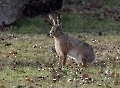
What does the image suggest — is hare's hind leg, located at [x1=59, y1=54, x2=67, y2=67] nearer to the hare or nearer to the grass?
the hare

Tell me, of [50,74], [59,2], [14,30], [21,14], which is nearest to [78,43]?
[50,74]

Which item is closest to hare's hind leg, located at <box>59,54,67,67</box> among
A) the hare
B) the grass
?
the hare

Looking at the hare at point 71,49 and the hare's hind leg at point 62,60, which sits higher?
the hare at point 71,49

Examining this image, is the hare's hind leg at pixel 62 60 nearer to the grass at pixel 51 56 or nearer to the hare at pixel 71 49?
the hare at pixel 71 49

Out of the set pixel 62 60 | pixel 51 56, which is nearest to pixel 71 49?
pixel 62 60

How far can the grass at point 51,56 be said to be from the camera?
933 cm

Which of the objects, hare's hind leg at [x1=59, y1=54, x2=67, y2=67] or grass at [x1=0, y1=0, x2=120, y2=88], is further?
hare's hind leg at [x1=59, y1=54, x2=67, y2=67]

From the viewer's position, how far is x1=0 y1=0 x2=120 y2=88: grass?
9328 mm

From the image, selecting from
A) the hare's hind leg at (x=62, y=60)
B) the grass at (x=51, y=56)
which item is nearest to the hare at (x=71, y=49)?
the hare's hind leg at (x=62, y=60)

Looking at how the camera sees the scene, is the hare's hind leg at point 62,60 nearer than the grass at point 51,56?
No

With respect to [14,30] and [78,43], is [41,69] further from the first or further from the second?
[14,30]

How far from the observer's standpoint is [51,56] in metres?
11.8

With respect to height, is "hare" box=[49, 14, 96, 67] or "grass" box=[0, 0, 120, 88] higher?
"hare" box=[49, 14, 96, 67]

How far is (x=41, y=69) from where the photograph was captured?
10391 mm
